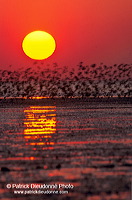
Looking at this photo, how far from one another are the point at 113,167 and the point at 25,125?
13.0 meters

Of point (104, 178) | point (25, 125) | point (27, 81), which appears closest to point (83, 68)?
point (27, 81)

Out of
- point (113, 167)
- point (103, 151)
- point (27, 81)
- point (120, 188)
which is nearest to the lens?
point (120, 188)

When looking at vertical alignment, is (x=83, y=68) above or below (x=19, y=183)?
above

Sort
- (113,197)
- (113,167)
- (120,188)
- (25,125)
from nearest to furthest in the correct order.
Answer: (113,197) → (120,188) → (113,167) → (25,125)

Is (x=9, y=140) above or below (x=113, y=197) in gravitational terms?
above

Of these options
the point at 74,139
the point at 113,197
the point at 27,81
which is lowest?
the point at 113,197

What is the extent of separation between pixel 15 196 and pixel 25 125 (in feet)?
50.1

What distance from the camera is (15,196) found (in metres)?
10.0

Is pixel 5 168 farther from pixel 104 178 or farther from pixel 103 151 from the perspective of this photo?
pixel 103 151

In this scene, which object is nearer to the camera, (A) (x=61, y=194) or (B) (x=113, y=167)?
(A) (x=61, y=194)

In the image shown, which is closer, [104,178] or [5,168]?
[104,178]

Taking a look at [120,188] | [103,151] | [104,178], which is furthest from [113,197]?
[103,151]

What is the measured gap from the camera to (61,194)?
10031 millimetres

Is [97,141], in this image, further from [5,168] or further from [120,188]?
[120,188]
